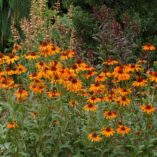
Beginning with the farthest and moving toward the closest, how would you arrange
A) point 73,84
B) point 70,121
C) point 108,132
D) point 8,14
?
1. point 8,14
2. point 70,121
3. point 73,84
4. point 108,132

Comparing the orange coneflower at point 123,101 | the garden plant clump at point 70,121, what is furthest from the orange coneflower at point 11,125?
the orange coneflower at point 123,101

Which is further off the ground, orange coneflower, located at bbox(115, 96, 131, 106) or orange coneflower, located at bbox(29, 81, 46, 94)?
orange coneflower, located at bbox(29, 81, 46, 94)

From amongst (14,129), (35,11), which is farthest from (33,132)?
(35,11)

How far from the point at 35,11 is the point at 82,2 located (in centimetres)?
78

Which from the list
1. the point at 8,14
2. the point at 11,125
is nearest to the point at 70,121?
the point at 11,125

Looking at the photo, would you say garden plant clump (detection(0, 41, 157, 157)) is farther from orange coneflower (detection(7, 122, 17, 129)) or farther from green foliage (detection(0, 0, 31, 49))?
green foliage (detection(0, 0, 31, 49))

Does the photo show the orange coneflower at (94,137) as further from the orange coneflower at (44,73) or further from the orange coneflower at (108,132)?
the orange coneflower at (44,73)

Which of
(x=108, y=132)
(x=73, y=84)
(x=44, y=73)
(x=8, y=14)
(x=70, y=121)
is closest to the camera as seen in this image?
(x=108, y=132)

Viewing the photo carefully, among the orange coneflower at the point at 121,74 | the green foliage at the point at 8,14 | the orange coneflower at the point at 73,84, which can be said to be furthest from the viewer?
the green foliage at the point at 8,14

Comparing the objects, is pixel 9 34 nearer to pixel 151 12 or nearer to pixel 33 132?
pixel 151 12

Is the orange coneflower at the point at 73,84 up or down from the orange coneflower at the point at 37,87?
up

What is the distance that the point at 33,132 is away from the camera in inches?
147

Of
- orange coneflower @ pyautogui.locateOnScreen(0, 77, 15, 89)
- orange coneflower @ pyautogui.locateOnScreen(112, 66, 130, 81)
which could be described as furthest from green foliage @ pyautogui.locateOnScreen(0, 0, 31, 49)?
orange coneflower @ pyautogui.locateOnScreen(112, 66, 130, 81)

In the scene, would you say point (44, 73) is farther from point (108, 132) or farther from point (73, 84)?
point (108, 132)
